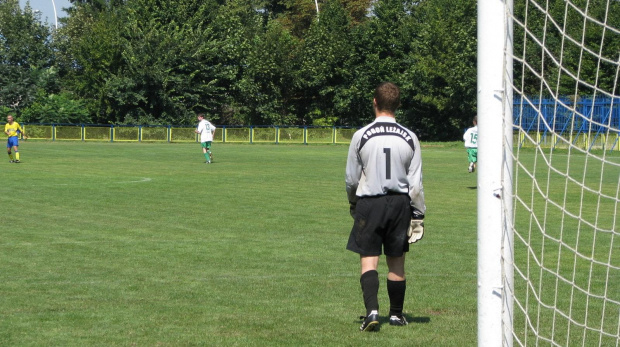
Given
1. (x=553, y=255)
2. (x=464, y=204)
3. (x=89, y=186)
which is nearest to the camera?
(x=553, y=255)

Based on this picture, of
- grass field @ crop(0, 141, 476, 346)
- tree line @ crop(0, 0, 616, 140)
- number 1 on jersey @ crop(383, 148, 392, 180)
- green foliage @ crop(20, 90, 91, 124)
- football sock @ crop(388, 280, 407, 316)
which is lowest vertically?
grass field @ crop(0, 141, 476, 346)

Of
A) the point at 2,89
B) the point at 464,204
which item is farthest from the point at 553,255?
the point at 2,89

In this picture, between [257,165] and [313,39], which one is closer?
[257,165]

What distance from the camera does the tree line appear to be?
59594 millimetres

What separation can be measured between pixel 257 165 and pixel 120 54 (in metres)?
35.5

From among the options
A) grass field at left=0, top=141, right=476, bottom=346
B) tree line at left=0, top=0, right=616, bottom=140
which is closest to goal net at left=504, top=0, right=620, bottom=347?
grass field at left=0, top=141, right=476, bottom=346

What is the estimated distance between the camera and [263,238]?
11.8 meters

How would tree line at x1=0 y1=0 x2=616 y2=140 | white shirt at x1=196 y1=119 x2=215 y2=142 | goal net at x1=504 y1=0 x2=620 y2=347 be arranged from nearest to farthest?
goal net at x1=504 y1=0 x2=620 y2=347 → white shirt at x1=196 y1=119 x2=215 y2=142 → tree line at x1=0 y1=0 x2=616 y2=140

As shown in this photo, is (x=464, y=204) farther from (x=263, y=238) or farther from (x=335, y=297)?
(x=335, y=297)

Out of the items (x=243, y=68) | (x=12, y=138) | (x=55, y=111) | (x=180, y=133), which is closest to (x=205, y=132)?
(x=12, y=138)

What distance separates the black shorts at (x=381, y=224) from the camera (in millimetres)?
6402

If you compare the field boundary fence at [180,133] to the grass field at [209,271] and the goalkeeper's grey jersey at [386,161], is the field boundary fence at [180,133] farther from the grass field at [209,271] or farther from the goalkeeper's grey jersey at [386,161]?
the goalkeeper's grey jersey at [386,161]

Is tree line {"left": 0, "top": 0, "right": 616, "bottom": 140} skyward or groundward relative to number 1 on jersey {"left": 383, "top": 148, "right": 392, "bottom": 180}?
skyward

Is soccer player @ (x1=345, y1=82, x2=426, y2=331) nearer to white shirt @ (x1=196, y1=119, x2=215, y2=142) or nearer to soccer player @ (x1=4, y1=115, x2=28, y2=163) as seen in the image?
white shirt @ (x1=196, y1=119, x2=215, y2=142)
